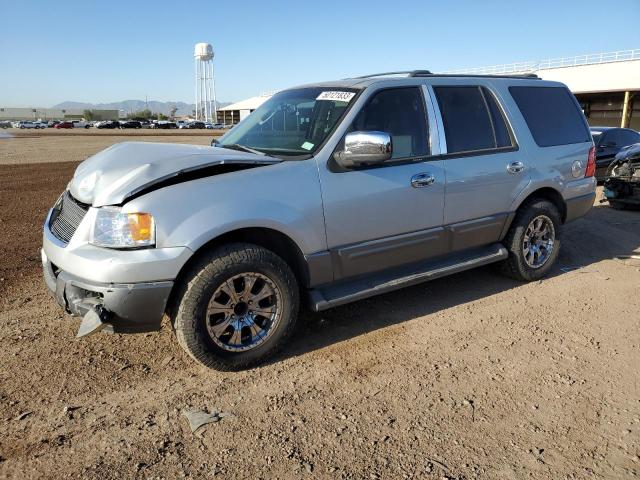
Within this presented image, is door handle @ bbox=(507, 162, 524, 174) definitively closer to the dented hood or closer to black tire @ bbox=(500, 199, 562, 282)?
black tire @ bbox=(500, 199, 562, 282)

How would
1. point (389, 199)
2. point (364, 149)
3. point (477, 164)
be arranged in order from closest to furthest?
point (364, 149) < point (389, 199) < point (477, 164)

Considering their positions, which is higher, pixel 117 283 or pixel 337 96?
pixel 337 96

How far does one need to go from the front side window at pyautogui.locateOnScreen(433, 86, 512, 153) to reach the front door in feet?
0.87

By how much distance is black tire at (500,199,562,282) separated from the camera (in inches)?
198

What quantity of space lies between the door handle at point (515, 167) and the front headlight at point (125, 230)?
334 centimetres

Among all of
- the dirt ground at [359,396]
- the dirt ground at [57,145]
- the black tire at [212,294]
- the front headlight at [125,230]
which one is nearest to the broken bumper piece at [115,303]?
the black tire at [212,294]

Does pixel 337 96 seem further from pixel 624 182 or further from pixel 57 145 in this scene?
pixel 57 145

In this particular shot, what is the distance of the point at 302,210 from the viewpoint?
354 cm

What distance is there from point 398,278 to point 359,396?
1233 millimetres

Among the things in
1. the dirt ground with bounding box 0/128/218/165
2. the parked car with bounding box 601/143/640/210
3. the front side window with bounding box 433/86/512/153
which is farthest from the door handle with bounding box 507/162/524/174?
the dirt ground with bounding box 0/128/218/165

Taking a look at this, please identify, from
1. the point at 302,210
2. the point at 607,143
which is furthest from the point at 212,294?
the point at 607,143

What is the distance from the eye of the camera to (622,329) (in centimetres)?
415

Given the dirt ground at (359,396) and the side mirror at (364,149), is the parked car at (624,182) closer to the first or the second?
the dirt ground at (359,396)

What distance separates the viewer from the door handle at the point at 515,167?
188 inches
